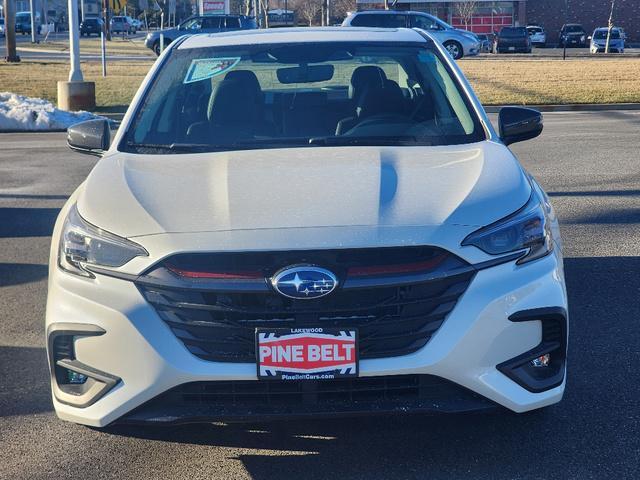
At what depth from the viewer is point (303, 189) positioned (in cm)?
388

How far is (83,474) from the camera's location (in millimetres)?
3738

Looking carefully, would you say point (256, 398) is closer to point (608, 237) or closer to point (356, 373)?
point (356, 373)

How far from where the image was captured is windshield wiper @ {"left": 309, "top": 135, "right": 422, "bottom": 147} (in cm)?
463

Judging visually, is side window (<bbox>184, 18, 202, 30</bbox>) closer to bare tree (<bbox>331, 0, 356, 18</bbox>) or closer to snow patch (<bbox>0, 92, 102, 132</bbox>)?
snow patch (<bbox>0, 92, 102, 132</bbox>)

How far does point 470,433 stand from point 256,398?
3.28 feet

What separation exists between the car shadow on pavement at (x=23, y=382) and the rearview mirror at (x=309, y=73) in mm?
1974

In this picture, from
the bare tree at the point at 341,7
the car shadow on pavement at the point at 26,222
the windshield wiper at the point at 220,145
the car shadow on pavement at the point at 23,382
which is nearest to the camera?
the car shadow on pavement at the point at 23,382

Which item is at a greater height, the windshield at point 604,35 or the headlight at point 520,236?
the headlight at point 520,236

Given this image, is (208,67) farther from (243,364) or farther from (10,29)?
(10,29)

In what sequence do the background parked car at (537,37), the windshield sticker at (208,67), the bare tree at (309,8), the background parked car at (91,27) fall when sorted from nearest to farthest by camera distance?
the windshield sticker at (208,67) < the background parked car at (537,37) < the bare tree at (309,8) < the background parked car at (91,27)

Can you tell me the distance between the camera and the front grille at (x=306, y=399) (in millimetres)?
3436

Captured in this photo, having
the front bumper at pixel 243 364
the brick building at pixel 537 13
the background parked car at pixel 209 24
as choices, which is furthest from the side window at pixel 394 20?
the brick building at pixel 537 13

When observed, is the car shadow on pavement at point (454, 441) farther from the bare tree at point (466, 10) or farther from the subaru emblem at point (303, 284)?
the bare tree at point (466, 10)

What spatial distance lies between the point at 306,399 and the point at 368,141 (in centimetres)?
160
